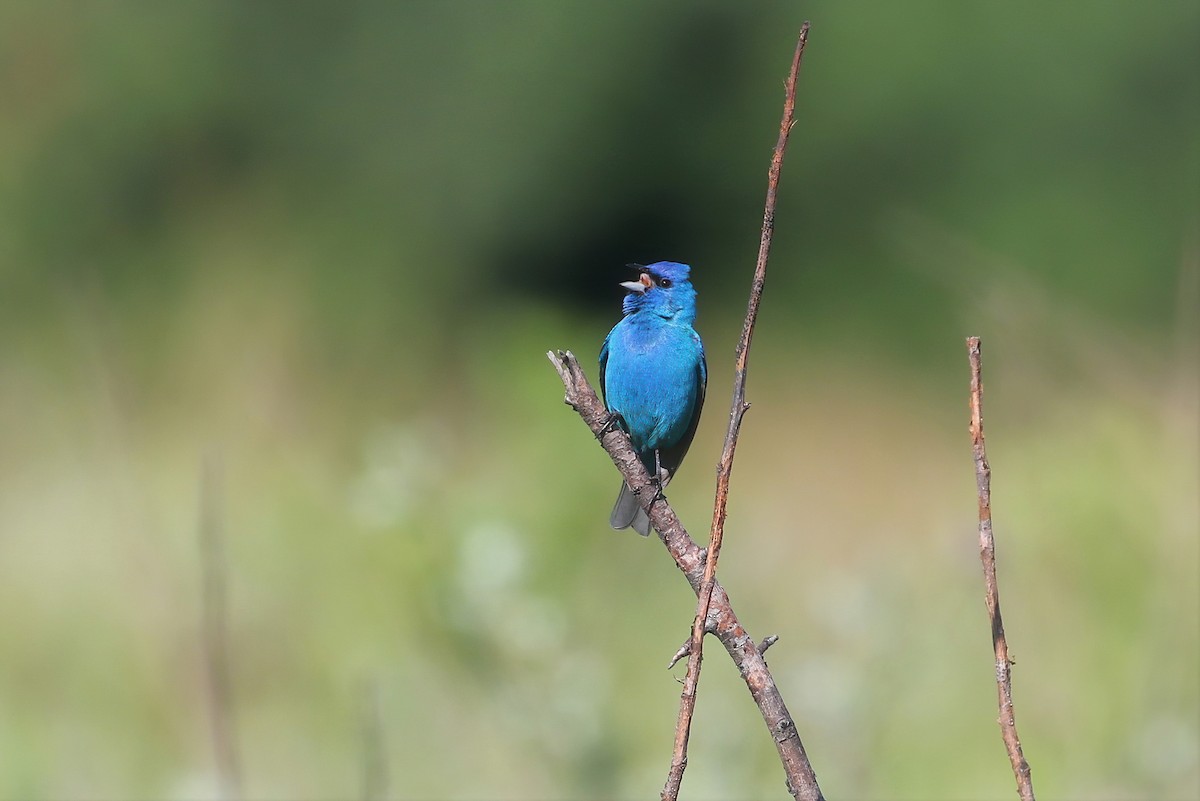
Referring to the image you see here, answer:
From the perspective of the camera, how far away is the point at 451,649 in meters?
4.42

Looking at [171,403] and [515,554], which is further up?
[171,403]

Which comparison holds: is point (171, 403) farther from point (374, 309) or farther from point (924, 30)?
point (924, 30)

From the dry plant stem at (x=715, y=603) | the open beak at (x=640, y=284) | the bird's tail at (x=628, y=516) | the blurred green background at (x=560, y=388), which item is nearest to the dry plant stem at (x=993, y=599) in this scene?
the dry plant stem at (x=715, y=603)

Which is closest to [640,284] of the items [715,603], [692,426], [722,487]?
[692,426]

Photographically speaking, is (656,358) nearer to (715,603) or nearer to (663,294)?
(663,294)

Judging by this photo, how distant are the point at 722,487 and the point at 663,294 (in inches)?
101

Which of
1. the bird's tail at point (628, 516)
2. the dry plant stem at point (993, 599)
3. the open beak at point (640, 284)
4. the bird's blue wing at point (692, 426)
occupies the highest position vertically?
the open beak at point (640, 284)

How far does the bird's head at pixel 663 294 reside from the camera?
3973mm

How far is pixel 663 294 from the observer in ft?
13.1

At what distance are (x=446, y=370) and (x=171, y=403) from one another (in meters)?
3.18

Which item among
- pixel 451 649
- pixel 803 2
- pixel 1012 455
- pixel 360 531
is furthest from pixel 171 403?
pixel 803 2

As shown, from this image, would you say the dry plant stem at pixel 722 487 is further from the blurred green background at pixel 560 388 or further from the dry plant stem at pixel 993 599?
the blurred green background at pixel 560 388

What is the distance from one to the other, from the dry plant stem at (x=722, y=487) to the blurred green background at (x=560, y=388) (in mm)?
1609

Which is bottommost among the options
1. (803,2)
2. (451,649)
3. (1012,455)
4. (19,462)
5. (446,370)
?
(451,649)
